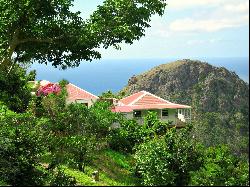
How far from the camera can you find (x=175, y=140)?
2128cm

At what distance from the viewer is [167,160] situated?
792 inches

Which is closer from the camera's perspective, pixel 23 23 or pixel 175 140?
pixel 23 23

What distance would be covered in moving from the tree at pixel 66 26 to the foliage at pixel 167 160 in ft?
20.3

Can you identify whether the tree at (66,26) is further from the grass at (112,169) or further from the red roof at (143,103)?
the red roof at (143,103)

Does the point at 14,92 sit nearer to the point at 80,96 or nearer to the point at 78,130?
the point at 78,130

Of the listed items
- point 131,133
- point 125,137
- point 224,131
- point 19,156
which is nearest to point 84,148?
point 19,156

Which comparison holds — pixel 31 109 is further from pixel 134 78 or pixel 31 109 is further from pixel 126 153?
pixel 134 78

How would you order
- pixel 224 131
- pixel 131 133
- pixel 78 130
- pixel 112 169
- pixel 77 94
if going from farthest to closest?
pixel 224 131
pixel 77 94
pixel 131 133
pixel 78 130
pixel 112 169

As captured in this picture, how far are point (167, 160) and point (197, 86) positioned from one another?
113 meters

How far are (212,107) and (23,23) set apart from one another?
107m

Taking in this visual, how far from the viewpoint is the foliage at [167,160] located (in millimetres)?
18891

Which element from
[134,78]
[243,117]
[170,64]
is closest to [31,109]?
[243,117]

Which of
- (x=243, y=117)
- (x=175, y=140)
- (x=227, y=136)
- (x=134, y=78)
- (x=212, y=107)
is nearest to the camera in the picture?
(x=175, y=140)

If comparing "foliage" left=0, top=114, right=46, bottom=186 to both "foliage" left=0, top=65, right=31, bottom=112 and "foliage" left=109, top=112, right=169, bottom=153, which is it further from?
"foliage" left=0, top=65, right=31, bottom=112
